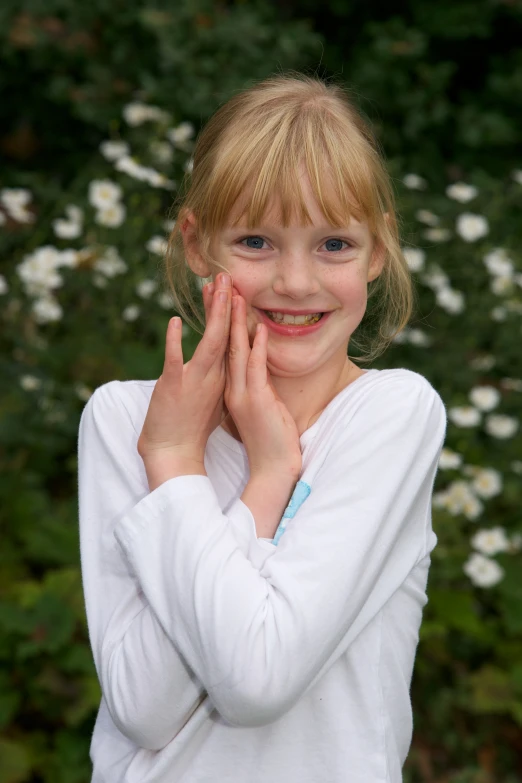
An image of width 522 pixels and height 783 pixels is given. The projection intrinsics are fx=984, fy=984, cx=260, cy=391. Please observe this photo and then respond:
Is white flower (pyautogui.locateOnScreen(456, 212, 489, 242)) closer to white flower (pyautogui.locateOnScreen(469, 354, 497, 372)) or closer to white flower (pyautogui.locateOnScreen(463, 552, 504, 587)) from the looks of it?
white flower (pyautogui.locateOnScreen(469, 354, 497, 372))

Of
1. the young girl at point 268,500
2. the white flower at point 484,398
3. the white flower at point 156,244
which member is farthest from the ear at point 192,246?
the white flower at point 484,398

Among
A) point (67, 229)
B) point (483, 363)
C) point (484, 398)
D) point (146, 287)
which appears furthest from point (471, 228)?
point (67, 229)

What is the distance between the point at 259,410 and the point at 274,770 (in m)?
0.48

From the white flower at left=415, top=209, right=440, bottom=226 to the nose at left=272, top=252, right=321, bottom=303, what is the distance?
241 cm

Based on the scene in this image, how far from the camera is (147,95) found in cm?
406

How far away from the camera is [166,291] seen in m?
2.22

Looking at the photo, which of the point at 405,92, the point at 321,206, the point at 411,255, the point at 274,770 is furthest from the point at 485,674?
the point at 405,92

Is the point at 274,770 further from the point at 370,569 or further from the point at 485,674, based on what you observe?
the point at 485,674

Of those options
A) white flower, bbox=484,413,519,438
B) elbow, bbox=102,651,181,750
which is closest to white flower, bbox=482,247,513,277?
white flower, bbox=484,413,519,438

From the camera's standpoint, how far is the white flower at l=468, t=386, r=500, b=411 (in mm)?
3422

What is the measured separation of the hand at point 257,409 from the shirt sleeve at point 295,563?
6cm

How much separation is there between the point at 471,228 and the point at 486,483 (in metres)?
1.05

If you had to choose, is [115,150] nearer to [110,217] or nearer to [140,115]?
[140,115]

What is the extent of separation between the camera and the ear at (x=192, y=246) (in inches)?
59.9
